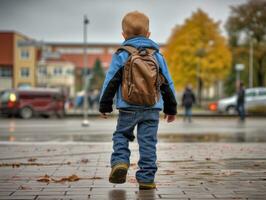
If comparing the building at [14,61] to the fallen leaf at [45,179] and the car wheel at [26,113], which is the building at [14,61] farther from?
the fallen leaf at [45,179]

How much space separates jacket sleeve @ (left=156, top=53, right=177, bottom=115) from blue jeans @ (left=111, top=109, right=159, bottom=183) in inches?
10.1

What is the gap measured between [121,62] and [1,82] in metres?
93.1

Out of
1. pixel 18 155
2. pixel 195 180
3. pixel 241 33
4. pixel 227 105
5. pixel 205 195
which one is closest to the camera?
pixel 205 195

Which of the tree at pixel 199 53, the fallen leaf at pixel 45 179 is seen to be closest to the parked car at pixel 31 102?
the fallen leaf at pixel 45 179

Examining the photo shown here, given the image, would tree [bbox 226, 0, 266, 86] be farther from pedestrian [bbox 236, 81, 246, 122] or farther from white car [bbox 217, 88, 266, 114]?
pedestrian [bbox 236, 81, 246, 122]

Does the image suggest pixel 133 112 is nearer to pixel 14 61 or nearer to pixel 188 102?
pixel 188 102

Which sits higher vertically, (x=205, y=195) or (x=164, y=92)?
(x=164, y=92)

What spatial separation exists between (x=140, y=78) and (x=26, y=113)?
29374 millimetres

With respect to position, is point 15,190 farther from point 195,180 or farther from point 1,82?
point 1,82

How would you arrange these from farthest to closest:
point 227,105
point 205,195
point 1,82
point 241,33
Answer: point 1,82 < point 241,33 < point 227,105 < point 205,195

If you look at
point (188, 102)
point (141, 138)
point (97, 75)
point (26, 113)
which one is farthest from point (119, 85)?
point (97, 75)

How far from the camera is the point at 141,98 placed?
578 centimetres

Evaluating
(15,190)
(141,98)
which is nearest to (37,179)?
(15,190)

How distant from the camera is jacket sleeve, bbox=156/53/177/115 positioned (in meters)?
6.07
